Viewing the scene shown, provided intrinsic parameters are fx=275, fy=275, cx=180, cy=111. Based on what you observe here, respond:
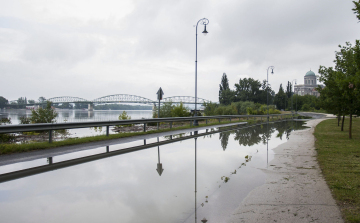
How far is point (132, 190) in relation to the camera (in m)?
5.43

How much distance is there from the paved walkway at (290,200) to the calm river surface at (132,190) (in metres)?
0.24

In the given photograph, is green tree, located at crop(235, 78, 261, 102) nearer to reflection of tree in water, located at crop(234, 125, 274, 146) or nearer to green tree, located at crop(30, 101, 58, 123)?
reflection of tree in water, located at crop(234, 125, 274, 146)

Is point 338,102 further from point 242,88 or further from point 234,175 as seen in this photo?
point 242,88

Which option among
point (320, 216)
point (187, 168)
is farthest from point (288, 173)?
point (320, 216)

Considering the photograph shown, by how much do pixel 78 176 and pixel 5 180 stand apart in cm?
151

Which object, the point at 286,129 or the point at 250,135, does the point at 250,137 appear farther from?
the point at 286,129

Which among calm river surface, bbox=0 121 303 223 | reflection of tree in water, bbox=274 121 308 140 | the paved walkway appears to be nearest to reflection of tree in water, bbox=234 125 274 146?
reflection of tree in water, bbox=274 121 308 140

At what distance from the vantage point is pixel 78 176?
6520 millimetres

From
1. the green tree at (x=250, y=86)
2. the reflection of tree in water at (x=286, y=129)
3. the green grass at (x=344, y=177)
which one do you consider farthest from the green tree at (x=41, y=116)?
the green tree at (x=250, y=86)

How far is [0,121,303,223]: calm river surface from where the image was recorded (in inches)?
166

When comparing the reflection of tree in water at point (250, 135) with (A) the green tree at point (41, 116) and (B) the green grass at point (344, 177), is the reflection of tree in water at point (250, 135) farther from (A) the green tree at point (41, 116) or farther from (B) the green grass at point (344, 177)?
(A) the green tree at point (41, 116)

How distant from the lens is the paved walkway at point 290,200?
415 centimetres

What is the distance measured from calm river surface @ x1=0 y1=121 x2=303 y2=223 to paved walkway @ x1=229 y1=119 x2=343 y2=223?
241 mm

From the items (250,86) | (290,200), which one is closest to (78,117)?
(290,200)
